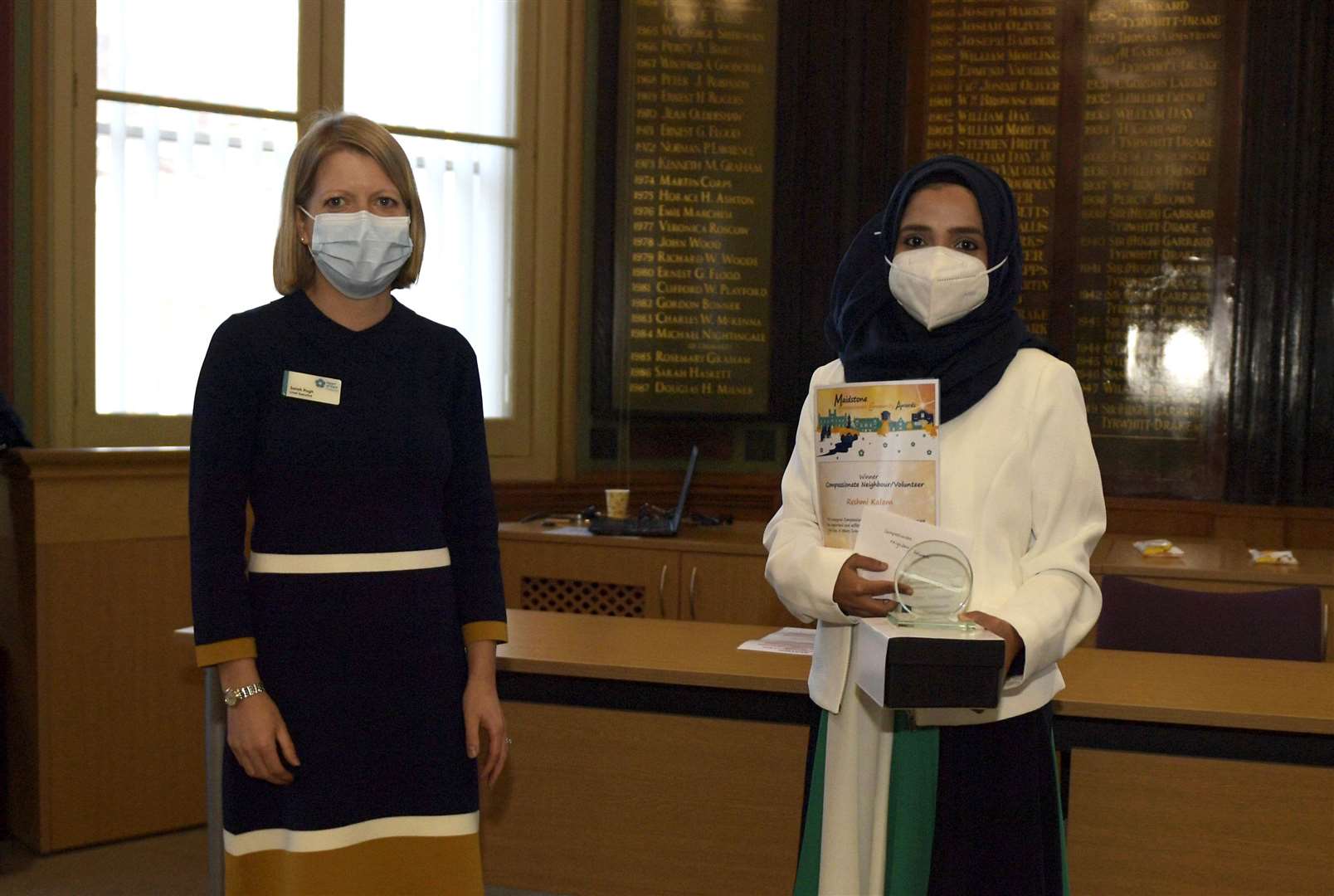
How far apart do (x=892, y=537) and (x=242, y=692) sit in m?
0.78

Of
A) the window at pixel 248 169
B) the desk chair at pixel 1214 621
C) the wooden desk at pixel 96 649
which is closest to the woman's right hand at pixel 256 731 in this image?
the desk chair at pixel 1214 621

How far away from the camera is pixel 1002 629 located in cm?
142

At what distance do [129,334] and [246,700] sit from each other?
2878mm

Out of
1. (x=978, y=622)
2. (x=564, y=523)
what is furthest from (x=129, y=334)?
(x=978, y=622)

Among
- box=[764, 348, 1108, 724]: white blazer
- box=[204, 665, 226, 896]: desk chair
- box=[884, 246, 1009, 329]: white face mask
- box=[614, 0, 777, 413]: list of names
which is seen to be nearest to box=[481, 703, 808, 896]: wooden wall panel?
box=[204, 665, 226, 896]: desk chair

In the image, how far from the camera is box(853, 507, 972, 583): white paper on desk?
4.73 feet

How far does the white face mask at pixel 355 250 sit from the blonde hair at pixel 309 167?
2 cm

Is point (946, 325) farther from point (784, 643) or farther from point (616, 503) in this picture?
point (616, 503)

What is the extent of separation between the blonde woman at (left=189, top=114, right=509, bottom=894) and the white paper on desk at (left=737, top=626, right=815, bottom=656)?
0.79 m

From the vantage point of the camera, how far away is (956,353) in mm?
1548

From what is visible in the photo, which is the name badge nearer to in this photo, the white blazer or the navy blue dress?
the navy blue dress

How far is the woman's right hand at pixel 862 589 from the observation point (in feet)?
4.79

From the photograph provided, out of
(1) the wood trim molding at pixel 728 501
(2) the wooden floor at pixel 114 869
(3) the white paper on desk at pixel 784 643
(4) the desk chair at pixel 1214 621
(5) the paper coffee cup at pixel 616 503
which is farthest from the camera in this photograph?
(5) the paper coffee cup at pixel 616 503

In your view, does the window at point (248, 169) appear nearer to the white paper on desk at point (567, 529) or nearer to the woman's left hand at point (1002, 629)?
the white paper on desk at point (567, 529)
